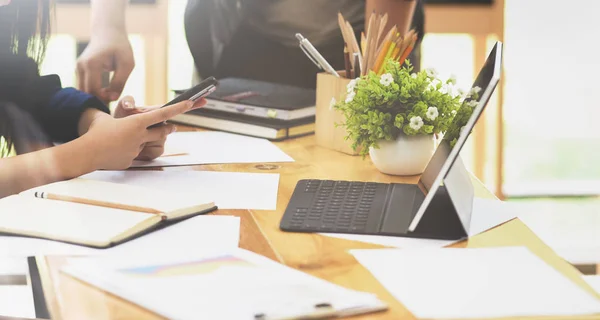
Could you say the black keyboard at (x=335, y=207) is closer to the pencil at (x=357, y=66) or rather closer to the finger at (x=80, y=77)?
the pencil at (x=357, y=66)

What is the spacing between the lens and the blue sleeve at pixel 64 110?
1.40 meters

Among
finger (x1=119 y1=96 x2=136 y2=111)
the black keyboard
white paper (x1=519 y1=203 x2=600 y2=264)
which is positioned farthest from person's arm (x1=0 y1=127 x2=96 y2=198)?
white paper (x1=519 y1=203 x2=600 y2=264)

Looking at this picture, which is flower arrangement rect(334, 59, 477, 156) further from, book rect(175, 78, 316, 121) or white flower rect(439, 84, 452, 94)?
book rect(175, 78, 316, 121)

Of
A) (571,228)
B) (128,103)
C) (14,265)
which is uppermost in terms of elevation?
(128,103)

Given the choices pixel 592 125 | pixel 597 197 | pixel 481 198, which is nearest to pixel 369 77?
pixel 481 198

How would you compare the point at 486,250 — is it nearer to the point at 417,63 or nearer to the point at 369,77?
the point at 369,77

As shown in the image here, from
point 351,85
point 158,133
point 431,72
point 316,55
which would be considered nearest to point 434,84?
point 431,72

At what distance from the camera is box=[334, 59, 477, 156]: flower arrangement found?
1206 mm

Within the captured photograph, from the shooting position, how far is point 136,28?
8.05ft

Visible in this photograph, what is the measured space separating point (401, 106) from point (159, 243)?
1.67ft

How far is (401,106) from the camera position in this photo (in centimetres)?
122

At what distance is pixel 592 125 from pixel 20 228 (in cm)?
262

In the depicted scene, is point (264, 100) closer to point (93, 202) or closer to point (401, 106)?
point (401, 106)

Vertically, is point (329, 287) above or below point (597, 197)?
above
